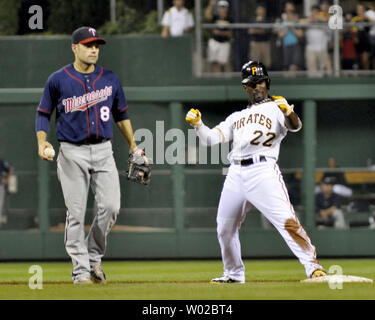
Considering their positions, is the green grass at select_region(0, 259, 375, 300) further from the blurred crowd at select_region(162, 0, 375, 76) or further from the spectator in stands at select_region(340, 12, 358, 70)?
the spectator in stands at select_region(340, 12, 358, 70)

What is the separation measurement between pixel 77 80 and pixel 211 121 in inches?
214

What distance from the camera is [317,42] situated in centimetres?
1272

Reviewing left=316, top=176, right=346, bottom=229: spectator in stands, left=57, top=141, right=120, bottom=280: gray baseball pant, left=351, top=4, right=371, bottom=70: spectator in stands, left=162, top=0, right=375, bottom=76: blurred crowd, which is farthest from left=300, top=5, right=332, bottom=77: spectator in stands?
left=57, top=141, right=120, bottom=280: gray baseball pant

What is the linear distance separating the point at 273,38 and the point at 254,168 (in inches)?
226

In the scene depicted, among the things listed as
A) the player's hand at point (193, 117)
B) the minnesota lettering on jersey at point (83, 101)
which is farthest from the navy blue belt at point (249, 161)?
the minnesota lettering on jersey at point (83, 101)

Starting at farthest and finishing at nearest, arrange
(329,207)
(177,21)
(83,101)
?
(177,21) → (329,207) → (83,101)

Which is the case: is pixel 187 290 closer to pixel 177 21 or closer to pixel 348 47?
pixel 177 21

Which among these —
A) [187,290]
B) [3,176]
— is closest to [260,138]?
[187,290]

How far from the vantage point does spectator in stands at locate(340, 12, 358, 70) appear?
12727mm

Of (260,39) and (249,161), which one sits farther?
(260,39)

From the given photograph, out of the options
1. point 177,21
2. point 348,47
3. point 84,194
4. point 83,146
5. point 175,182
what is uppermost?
point 177,21

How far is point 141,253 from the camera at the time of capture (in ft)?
38.8
